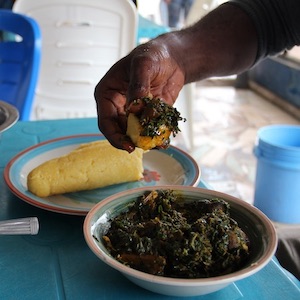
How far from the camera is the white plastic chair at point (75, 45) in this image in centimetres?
178

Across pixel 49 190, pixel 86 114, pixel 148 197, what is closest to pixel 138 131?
pixel 148 197

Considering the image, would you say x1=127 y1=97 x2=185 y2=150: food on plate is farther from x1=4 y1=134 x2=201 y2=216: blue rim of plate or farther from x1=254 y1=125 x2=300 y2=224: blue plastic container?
x1=254 y1=125 x2=300 y2=224: blue plastic container

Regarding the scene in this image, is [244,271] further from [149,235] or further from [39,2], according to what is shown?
[39,2]

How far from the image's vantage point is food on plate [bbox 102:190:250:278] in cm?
46

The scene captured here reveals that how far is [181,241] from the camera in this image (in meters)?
0.47

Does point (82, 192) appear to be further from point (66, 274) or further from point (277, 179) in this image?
point (277, 179)

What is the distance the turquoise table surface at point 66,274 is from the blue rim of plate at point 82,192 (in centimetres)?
3

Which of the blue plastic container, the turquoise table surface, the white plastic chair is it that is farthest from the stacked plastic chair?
the blue plastic container

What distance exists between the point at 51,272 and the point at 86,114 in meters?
1.40

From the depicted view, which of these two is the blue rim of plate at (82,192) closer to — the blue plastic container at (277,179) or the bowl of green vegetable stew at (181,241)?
the bowl of green vegetable stew at (181,241)

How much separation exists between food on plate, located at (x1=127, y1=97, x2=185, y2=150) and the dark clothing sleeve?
1.41 ft

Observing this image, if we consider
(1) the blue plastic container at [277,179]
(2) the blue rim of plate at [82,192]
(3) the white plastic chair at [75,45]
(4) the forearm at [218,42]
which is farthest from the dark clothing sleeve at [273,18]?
(3) the white plastic chair at [75,45]

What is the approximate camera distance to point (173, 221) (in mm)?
519

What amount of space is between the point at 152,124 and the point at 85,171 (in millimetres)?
194
